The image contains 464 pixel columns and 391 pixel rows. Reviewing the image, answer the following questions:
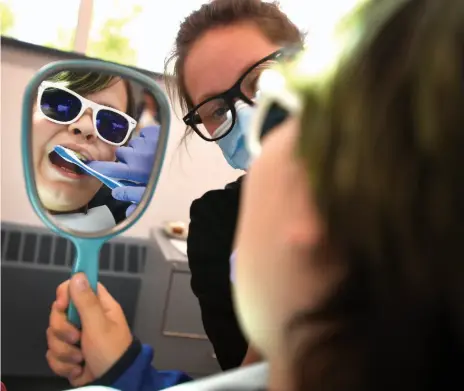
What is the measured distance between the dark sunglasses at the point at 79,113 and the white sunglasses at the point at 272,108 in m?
0.29

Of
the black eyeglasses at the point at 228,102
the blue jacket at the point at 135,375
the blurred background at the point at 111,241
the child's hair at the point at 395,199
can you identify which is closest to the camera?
the child's hair at the point at 395,199

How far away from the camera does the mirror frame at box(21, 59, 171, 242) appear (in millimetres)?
565

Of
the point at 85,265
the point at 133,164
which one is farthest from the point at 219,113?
the point at 85,265

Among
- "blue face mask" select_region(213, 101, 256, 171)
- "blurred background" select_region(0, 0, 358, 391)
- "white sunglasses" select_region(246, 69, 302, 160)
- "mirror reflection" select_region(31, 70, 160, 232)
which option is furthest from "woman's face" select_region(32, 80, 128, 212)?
"blurred background" select_region(0, 0, 358, 391)

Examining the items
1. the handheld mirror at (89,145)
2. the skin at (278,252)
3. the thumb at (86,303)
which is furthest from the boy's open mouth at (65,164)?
the skin at (278,252)

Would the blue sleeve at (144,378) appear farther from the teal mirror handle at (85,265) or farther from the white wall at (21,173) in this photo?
the white wall at (21,173)

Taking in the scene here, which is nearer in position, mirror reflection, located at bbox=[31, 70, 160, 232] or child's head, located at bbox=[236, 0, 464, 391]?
child's head, located at bbox=[236, 0, 464, 391]

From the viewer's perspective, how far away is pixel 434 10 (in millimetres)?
238

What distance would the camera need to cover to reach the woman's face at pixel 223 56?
67 cm

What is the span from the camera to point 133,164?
A: 0.60 meters

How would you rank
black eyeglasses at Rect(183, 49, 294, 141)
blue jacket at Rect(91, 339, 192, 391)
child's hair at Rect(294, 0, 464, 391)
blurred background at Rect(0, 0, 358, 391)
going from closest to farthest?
child's hair at Rect(294, 0, 464, 391) < blue jacket at Rect(91, 339, 192, 391) < black eyeglasses at Rect(183, 49, 294, 141) < blurred background at Rect(0, 0, 358, 391)

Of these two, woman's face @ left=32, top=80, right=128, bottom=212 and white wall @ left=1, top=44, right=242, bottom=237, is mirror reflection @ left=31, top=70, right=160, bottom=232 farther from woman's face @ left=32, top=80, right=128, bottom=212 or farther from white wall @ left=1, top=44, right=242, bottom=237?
white wall @ left=1, top=44, right=242, bottom=237

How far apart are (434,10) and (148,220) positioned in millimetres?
1320

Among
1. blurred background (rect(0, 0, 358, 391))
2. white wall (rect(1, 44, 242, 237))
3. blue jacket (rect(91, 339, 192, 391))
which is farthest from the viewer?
white wall (rect(1, 44, 242, 237))
